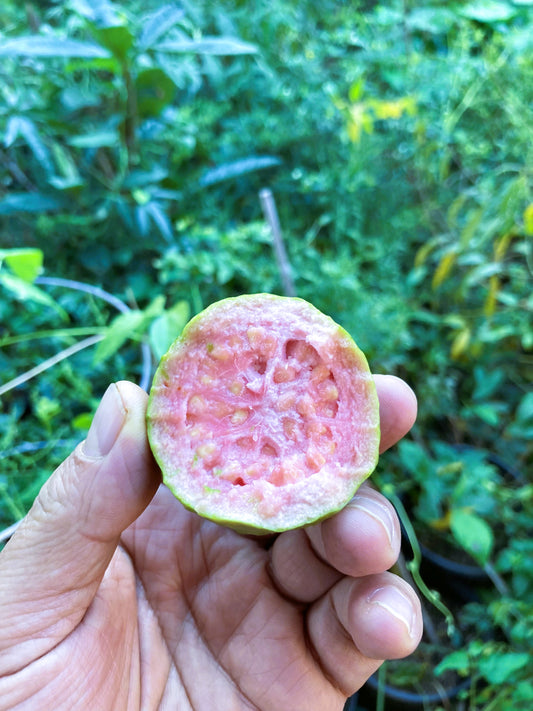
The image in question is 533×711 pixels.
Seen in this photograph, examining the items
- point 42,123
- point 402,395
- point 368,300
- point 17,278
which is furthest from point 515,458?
point 42,123

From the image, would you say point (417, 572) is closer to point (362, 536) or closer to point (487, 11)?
point (362, 536)

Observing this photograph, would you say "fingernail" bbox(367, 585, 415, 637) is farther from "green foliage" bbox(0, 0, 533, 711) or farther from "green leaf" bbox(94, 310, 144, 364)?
"green leaf" bbox(94, 310, 144, 364)

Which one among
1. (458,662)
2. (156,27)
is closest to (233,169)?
(156,27)

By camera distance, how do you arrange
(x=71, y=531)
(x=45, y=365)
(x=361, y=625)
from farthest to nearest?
(x=45, y=365), (x=361, y=625), (x=71, y=531)

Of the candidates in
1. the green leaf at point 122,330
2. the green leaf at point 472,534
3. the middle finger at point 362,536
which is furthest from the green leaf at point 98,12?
the green leaf at point 472,534

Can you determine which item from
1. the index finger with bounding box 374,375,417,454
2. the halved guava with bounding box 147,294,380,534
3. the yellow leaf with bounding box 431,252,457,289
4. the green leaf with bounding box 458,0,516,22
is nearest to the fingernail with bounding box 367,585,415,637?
the halved guava with bounding box 147,294,380,534
